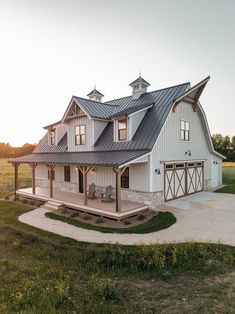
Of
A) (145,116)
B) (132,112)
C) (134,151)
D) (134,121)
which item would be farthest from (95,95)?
(134,151)

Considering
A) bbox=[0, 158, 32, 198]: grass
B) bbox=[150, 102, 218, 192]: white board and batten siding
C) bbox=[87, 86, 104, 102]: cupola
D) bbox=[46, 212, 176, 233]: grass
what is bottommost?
bbox=[46, 212, 176, 233]: grass

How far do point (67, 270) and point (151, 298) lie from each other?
2776 millimetres

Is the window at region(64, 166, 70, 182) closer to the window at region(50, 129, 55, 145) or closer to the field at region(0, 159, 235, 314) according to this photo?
the window at region(50, 129, 55, 145)

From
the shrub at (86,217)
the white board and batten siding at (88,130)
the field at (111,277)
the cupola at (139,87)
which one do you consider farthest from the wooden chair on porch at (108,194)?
the cupola at (139,87)

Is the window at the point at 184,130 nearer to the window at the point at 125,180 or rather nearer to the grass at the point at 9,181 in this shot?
the window at the point at 125,180

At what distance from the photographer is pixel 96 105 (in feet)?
59.0

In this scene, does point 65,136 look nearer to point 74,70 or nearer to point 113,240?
point 74,70

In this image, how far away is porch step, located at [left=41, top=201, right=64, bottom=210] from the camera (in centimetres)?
1452

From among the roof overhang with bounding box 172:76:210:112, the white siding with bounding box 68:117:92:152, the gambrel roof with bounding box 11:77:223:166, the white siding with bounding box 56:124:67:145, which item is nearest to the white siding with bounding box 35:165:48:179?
the gambrel roof with bounding box 11:77:223:166

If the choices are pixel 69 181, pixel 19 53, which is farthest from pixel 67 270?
pixel 19 53

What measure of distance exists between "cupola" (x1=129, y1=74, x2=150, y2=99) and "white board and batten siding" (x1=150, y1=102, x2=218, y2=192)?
12.6 ft

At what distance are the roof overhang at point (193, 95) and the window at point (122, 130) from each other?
3372mm

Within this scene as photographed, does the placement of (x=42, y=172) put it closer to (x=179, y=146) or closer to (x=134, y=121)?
(x=134, y=121)

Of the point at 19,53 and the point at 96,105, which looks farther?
the point at 96,105
